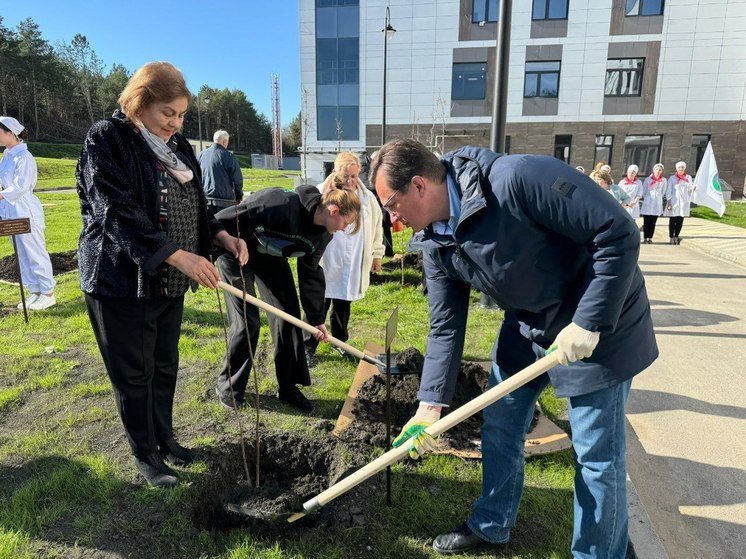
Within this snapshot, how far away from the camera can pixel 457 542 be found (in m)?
2.28

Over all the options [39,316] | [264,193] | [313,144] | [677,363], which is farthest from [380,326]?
[313,144]

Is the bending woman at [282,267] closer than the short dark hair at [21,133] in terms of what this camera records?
Yes

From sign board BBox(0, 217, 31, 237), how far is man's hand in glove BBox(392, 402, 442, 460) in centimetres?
488

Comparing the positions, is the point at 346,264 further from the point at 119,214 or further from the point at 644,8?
the point at 644,8

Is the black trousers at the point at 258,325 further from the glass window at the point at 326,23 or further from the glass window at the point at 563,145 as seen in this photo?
the glass window at the point at 326,23

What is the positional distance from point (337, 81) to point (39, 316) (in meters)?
23.7

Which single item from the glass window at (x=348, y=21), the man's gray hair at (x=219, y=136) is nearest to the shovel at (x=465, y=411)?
the man's gray hair at (x=219, y=136)

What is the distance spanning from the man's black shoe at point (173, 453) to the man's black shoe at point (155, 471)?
0.48ft

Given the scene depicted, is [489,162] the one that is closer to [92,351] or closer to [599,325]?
[599,325]

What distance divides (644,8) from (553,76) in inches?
188

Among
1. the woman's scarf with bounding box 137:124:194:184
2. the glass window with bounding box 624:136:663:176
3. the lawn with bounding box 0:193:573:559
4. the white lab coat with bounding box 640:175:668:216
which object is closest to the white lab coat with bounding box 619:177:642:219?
the white lab coat with bounding box 640:175:668:216

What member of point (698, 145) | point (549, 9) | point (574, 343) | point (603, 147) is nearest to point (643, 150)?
point (603, 147)

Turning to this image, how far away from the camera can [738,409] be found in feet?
12.0

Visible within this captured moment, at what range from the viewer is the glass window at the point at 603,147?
80.8ft
